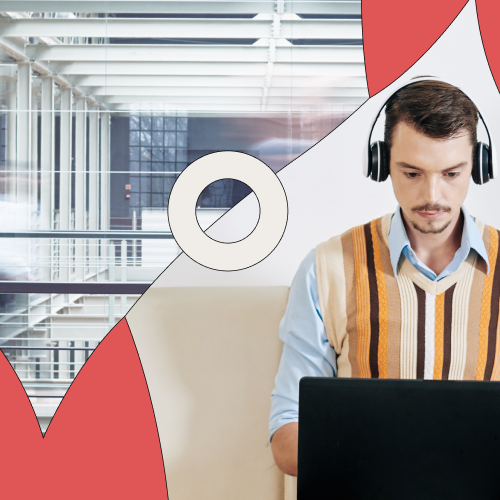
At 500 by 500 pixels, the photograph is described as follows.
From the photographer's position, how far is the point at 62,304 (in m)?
1.89

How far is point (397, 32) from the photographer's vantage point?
5.88 ft

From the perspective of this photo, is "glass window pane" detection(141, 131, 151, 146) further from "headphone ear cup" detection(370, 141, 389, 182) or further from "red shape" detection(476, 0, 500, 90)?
"red shape" detection(476, 0, 500, 90)

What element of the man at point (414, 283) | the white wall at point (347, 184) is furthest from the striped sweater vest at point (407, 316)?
the white wall at point (347, 184)

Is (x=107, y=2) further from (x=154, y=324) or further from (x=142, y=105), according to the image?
(x=154, y=324)

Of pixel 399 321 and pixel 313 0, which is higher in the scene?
pixel 313 0

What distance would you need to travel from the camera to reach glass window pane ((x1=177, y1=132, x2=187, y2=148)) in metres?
1.83

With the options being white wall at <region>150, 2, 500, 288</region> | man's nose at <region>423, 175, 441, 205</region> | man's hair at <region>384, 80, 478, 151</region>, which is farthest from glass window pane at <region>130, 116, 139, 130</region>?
man's nose at <region>423, 175, 441, 205</region>

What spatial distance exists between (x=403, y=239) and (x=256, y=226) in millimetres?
534

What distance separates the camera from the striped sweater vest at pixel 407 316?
143cm

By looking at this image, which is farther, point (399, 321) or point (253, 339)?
point (253, 339)

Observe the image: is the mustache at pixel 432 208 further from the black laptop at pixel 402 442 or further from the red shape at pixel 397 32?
the black laptop at pixel 402 442

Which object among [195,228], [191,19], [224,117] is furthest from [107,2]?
[195,228]

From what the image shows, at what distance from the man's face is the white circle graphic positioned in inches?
17.7

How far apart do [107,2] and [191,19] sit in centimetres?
30
